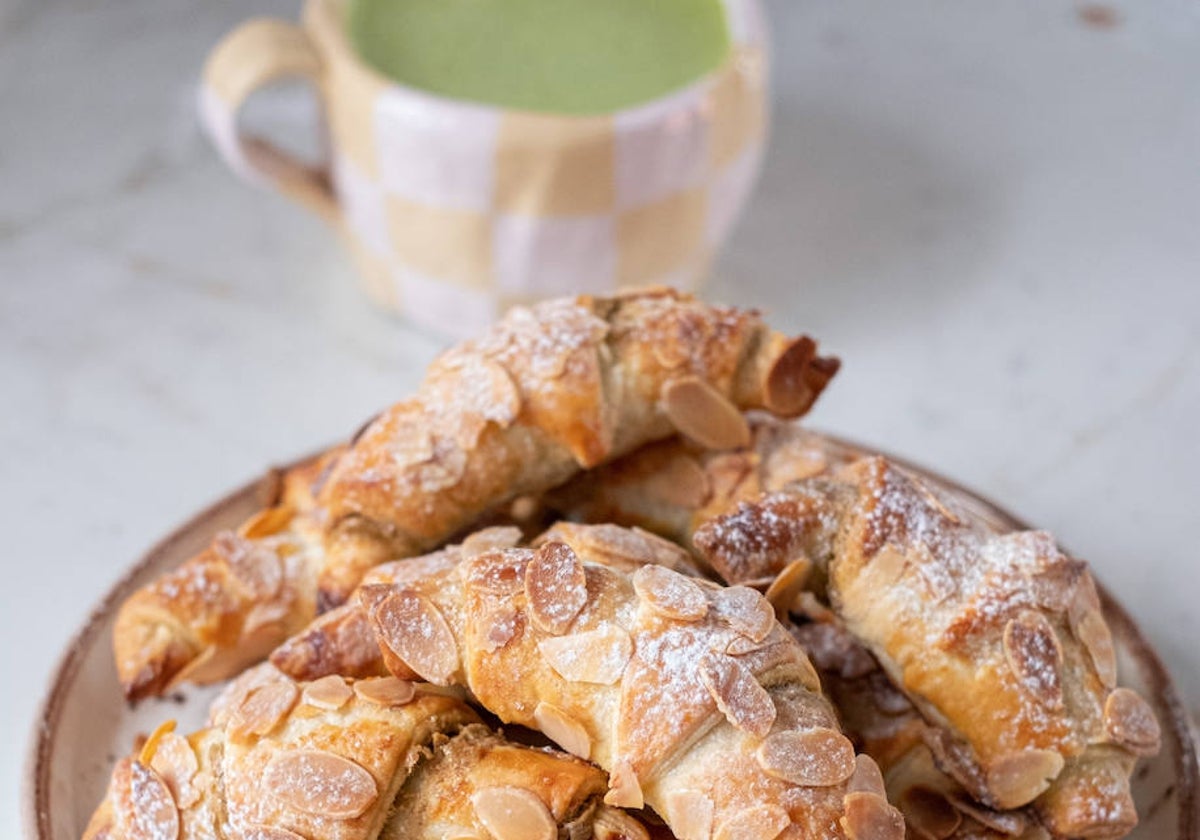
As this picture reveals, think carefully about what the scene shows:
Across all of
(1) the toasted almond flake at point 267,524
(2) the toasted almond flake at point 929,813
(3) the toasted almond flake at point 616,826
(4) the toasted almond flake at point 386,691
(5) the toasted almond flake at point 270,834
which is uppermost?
(4) the toasted almond flake at point 386,691

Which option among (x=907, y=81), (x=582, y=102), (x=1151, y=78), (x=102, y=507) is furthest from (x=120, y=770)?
(x=1151, y=78)

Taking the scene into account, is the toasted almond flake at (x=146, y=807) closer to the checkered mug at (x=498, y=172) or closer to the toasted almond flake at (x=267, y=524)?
the toasted almond flake at (x=267, y=524)

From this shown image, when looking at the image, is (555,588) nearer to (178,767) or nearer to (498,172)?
(178,767)

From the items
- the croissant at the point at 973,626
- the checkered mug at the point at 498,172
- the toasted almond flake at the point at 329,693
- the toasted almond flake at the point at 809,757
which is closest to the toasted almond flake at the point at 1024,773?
the croissant at the point at 973,626

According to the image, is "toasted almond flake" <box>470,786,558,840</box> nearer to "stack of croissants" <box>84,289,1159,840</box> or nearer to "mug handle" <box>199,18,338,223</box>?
"stack of croissants" <box>84,289,1159,840</box>

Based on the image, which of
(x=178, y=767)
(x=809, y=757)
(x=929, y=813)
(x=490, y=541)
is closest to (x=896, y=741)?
(x=929, y=813)
